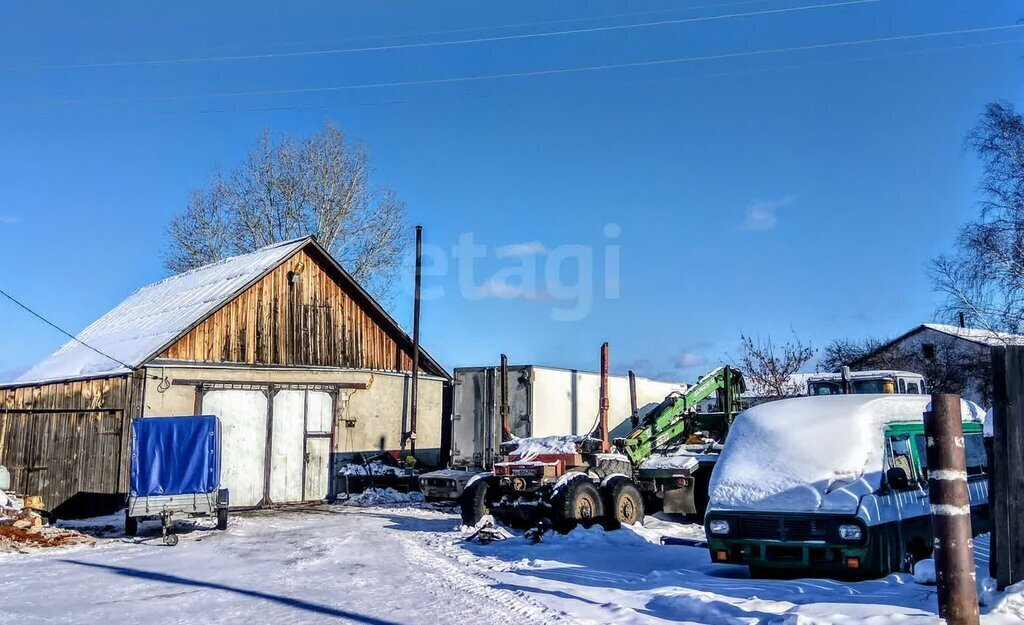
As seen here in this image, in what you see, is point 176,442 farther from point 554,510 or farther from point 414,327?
point 414,327

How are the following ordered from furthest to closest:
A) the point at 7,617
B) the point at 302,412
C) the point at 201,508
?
the point at 302,412 < the point at 201,508 < the point at 7,617

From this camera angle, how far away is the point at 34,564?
12.6m

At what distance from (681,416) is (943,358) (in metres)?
34.1

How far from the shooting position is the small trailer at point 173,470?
15047 millimetres

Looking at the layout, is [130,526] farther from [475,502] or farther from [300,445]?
[475,502]

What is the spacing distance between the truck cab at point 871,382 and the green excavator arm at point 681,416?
189 centimetres

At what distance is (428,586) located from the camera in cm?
990

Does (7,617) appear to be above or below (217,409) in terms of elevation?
below

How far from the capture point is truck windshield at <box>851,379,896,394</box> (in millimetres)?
18031

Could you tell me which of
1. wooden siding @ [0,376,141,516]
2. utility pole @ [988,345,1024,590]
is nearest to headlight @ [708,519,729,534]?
utility pole @ [988,345,1024,590]

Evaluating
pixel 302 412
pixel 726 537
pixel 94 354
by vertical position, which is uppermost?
pixel 94 354

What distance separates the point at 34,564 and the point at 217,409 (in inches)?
320

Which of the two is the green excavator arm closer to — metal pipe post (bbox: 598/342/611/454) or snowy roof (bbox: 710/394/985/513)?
metal pipe post (bbox: 598/342/611/454)

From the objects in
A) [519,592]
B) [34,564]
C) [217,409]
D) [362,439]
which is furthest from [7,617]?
[362,439]
